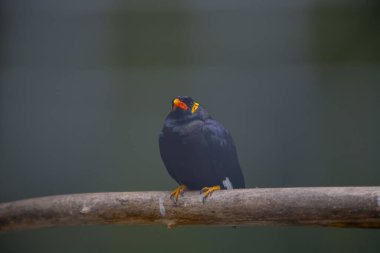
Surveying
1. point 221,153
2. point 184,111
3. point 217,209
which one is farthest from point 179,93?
point 217,209

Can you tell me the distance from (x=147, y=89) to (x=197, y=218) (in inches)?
56.2

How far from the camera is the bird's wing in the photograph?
2.34m

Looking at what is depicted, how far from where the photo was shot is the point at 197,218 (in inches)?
78.9

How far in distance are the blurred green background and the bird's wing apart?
684 millimetres

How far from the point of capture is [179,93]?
10.5 ft

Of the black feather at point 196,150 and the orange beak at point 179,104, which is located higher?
the orange beak at point 179,104

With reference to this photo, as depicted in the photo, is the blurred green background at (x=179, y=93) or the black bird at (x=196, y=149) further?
the blurred green background at (x=179, y=93)

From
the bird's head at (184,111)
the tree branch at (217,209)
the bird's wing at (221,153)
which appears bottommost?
the tree branch at (217,209)

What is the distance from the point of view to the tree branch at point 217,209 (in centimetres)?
180

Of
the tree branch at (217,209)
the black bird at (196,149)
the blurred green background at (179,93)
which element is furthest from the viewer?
the blurred green background at (179,93)

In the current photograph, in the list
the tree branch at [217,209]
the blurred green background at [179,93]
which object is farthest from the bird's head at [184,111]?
the blurred green background at [179,93]

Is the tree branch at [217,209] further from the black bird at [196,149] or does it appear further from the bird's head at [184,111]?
the bird's head at [184,111]

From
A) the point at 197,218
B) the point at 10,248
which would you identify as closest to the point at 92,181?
the point at 10,248

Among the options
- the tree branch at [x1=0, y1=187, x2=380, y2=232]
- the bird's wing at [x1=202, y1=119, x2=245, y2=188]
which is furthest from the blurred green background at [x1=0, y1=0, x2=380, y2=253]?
the tree branch at [x1=0, y1=187, x2=380, y2=232]
